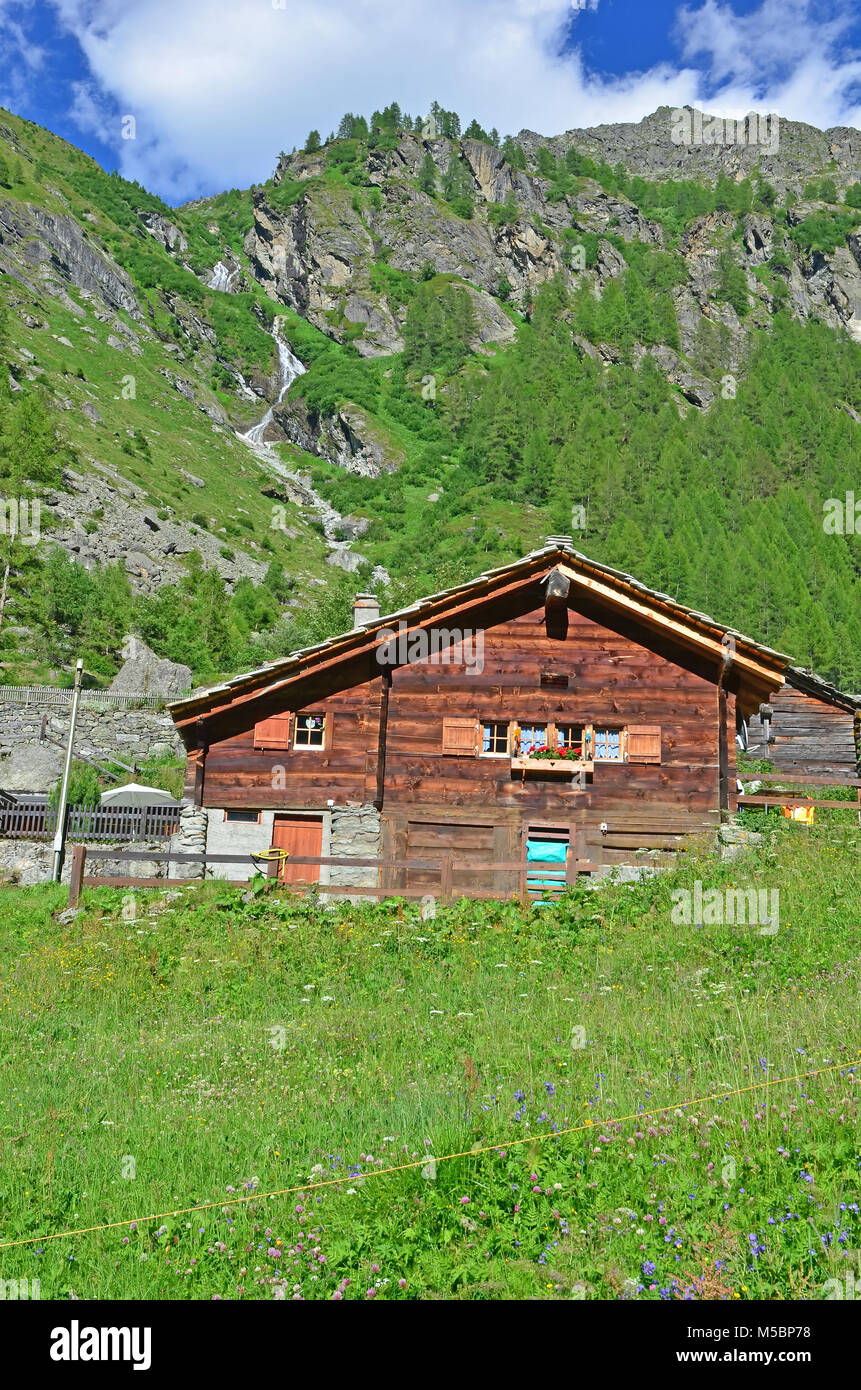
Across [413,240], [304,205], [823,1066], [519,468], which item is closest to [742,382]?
[519,468]

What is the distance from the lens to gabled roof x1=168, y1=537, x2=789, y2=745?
18500 millimetres

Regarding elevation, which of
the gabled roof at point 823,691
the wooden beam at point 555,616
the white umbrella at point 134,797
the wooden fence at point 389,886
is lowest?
the wooden fence at point 389,886

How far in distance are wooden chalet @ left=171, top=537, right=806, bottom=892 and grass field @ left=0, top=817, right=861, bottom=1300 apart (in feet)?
19.4

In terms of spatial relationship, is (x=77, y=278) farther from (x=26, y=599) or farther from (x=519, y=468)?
(x=26, y=599)

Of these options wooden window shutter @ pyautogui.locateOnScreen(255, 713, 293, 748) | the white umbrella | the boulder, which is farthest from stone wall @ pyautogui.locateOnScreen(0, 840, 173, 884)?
the boulder

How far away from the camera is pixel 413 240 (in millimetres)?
198250

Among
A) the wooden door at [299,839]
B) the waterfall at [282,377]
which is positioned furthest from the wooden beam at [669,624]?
the waterfall at [282,377]

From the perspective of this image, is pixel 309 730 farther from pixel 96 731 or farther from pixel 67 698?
pixel 67 698

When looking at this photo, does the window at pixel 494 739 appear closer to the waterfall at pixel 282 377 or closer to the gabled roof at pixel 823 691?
the gabled roof at pixel 823 691

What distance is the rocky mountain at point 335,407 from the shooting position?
77.9 m

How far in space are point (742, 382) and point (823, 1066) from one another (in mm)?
177574

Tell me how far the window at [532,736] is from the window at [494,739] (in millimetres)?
387

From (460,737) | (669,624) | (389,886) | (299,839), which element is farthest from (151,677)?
(669,624)

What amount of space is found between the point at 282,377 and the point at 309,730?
16192cm
